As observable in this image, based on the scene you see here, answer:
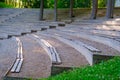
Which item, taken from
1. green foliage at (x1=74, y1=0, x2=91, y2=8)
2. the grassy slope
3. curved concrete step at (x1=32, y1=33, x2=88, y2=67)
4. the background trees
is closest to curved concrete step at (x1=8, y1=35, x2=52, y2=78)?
curved concrete step at (x1=32, y1=33, x2=88, y2=67)

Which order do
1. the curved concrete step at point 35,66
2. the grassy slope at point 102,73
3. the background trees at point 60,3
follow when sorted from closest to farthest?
1. the grassy slope at point 102,73
2. the curved concrete step at point 35,66
3. the background trees at point 60,3

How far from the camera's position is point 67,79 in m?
6.42

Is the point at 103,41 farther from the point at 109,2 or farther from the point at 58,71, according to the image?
the point at 109,2

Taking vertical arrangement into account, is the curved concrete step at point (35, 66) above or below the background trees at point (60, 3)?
below

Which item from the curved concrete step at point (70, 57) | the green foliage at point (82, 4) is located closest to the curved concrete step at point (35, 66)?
the curved concrete step at point (70, 57)

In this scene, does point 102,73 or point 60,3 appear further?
point 60,3

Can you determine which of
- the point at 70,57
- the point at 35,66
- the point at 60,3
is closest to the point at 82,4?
the point at 60,3

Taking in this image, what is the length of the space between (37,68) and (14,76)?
3.95 feet

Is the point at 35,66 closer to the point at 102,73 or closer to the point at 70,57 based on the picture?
the point at 70,57

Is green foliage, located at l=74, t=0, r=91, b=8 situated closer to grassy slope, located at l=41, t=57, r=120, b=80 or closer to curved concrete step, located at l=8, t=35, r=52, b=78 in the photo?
curved concrete step, located at l=8, t=35, r=52, b=78

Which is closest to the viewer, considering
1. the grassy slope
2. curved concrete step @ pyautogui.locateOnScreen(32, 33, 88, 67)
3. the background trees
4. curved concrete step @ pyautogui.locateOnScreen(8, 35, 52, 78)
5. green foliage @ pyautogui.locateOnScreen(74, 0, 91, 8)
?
the grassy slope

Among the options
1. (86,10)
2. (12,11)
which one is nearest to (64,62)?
(86,10)

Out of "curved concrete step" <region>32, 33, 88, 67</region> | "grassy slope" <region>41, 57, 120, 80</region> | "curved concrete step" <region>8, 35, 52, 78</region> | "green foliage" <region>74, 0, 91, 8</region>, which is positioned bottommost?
"curved concrete step" <region>8, 35, 52, 78</region>

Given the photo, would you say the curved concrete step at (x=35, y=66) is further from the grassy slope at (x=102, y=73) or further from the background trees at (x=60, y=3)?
the background trees at (x=60, y=3)
